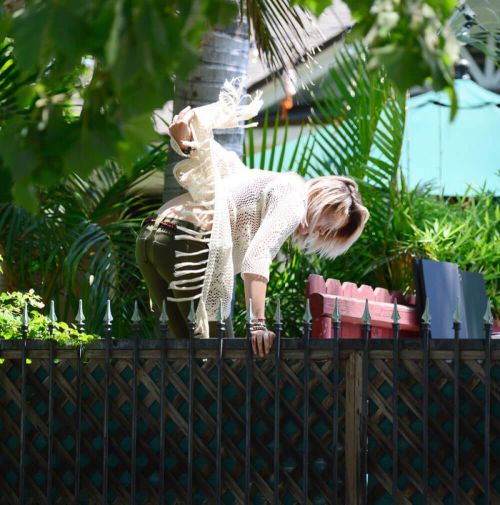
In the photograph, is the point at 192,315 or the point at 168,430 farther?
the point at 168,430

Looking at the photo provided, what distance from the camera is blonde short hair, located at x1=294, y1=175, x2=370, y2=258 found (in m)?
4.52

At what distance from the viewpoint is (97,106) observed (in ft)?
7.67

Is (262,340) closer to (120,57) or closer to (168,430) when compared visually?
(168,430)

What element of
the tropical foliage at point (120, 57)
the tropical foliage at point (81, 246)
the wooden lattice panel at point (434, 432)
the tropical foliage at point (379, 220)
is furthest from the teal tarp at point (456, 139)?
the tropical foliage at point (120, 57)

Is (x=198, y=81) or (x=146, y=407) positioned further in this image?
(x=198, y=81)

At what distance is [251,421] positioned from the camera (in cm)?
427

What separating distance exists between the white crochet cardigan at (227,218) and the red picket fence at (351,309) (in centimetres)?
79

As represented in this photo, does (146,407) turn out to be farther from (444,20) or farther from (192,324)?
(444,20)

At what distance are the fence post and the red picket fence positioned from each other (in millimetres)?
971

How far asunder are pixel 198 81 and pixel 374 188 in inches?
68.4

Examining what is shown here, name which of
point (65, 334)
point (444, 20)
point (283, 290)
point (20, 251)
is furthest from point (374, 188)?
point (444, 20)

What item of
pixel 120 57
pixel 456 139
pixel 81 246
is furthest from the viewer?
pixel 456 139

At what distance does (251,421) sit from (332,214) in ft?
3.05

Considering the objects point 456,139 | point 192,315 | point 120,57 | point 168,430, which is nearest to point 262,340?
point 192,315
